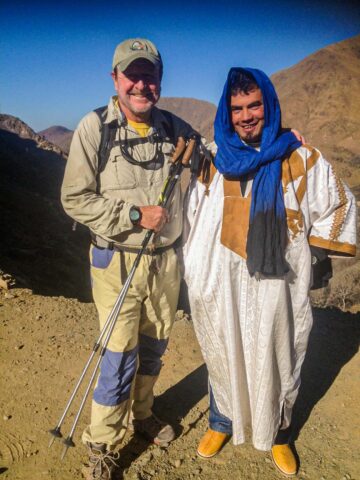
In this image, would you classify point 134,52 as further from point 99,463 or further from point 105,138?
point 99,463

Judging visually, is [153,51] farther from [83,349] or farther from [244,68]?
[83,349]

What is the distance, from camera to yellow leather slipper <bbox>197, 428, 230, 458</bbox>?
9.60 ft

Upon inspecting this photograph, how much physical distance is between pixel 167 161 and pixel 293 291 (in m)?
1.17

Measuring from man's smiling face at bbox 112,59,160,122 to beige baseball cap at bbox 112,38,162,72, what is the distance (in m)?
0.04

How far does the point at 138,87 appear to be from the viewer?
7.77 ft

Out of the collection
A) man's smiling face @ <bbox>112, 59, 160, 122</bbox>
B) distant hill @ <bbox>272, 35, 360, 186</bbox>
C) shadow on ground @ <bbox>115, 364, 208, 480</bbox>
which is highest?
distant hill @ <bbox>272, 35, 360, 186</bbox>

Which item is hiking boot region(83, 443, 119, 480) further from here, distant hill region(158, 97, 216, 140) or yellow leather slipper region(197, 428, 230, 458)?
distant hill region(158, 97, 216, 140)

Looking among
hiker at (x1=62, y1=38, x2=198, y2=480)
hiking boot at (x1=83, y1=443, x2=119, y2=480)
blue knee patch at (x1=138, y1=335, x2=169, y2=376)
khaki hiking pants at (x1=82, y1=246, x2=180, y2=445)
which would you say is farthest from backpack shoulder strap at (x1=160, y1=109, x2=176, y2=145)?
hiking boot at (x1=83, y1=443, x2=119, y2=480)

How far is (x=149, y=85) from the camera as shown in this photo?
2406mm

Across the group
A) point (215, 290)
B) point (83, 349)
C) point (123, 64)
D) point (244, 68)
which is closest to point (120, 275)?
point (215, 290)

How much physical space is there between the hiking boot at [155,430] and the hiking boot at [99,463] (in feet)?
1.45

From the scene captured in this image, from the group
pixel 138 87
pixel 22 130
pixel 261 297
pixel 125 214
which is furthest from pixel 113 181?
pixel 22 130

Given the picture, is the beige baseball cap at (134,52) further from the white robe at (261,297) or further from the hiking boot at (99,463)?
the hiking boot at (99,463)

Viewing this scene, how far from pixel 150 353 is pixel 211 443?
832mm
